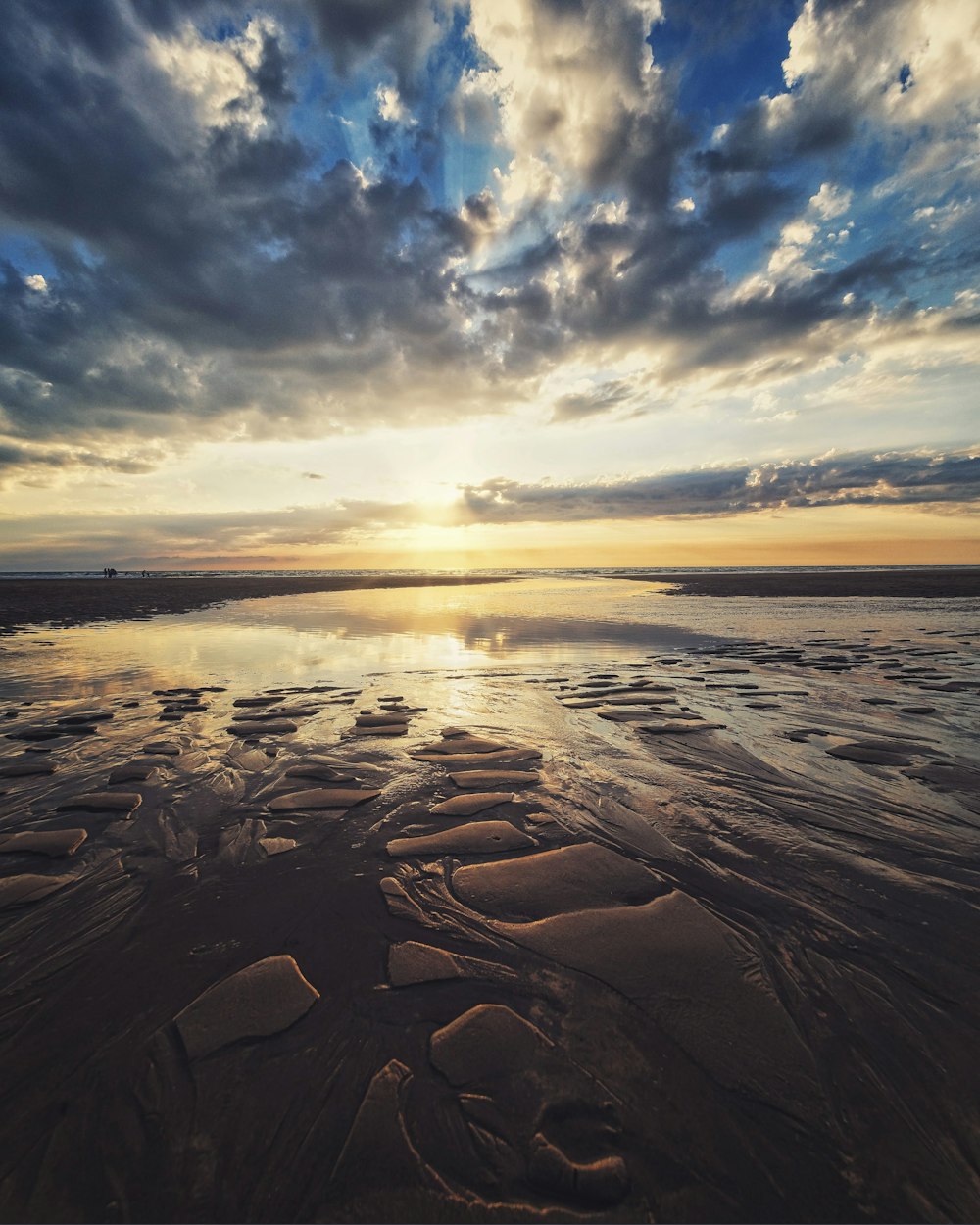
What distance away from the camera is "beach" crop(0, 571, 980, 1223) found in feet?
5.82

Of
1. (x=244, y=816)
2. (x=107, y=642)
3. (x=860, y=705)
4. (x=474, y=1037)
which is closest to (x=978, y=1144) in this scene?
(x=474, y=1037)

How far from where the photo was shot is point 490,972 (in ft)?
8.76

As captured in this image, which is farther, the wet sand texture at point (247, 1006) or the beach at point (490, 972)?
the wet sand texture at point (247, 1006)

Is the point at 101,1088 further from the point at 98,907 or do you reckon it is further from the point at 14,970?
the point at 98,907

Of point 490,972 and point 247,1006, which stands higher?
point 247,1006

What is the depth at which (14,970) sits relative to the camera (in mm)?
2703

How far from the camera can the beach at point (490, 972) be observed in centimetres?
177

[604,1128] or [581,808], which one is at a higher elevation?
[604,1128]

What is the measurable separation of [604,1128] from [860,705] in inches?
306

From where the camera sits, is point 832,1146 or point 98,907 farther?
point 98,907

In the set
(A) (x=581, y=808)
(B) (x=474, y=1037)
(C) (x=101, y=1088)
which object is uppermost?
(C) (x=101, y=1088)

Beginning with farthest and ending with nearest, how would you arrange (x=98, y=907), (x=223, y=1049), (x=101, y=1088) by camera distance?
(x=98, y=907) < (x=223, y=1049) < (x=101, y=1088)

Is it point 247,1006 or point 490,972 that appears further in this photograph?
point 490,972

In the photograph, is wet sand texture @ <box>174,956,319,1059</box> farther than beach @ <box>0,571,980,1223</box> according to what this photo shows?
Yes
